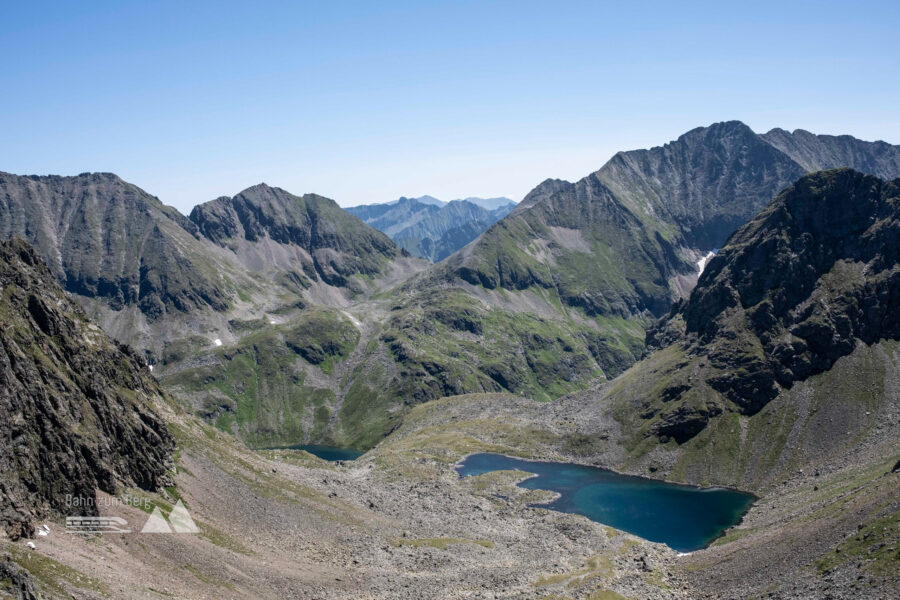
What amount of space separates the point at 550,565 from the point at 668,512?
70.9 m

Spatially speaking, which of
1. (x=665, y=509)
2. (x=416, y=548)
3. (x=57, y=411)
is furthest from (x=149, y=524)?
(x=665, y=509)

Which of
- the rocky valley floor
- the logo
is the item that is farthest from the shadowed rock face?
the rocky valley floor

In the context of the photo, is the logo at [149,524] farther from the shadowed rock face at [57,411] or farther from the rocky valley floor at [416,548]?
the shadowed rock face at [57,411]

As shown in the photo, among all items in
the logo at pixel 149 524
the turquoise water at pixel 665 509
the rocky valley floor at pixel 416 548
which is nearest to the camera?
the rocky valley floor at pixel 416 548

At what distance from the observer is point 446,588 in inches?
3851

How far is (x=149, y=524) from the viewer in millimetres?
84000

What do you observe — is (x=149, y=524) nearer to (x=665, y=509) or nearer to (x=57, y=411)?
(x=57, y=411)

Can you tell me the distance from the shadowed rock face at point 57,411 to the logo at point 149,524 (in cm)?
191

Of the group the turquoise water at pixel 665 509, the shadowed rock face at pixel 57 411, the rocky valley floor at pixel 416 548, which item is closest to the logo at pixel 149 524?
the rocky valley floor at pixel 416 548

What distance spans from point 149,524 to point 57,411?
1943 cm

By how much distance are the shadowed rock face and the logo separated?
1912 mm

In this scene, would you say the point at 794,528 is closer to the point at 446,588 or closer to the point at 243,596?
the point at 446,588

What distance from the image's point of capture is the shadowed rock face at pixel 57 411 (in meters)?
74.6

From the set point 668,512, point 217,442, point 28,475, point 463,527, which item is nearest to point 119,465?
point 28,475
